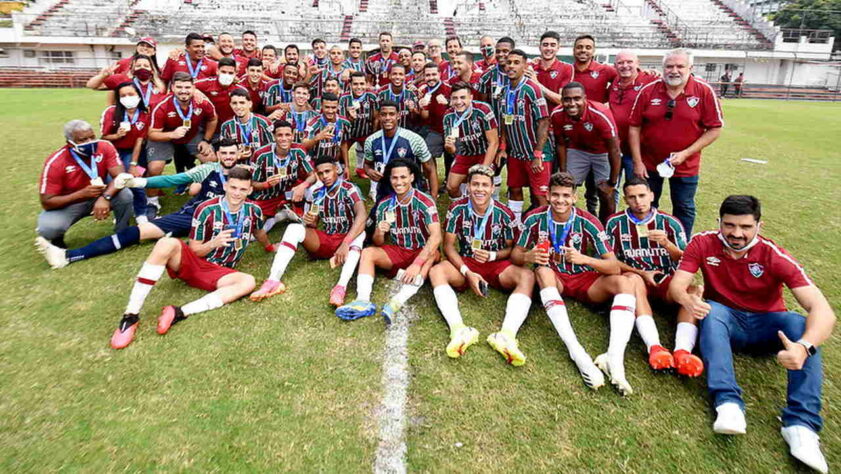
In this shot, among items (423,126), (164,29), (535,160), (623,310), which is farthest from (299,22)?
(623,310)

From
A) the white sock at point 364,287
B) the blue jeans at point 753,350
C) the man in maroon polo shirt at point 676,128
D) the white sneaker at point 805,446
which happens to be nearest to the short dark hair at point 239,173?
the white sock at point 364,287

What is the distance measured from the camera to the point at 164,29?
34844mm

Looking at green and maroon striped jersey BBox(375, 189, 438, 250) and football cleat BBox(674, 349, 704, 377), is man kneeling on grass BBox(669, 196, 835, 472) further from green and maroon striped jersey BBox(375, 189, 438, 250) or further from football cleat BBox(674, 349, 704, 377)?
green and maroon striped jersey BBox(375, 189, 438, 250)

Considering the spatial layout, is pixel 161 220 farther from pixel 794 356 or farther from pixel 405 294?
pixel 794 356

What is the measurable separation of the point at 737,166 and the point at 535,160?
6.82 m

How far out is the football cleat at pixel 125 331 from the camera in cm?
347

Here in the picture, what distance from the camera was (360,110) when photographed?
682 centimetres

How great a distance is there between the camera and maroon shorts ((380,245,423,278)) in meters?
4.54

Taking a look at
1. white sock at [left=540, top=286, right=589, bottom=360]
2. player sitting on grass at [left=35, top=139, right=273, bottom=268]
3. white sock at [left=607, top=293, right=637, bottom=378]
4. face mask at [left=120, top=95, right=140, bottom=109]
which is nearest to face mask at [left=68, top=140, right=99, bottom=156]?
player sitting on grass at [left=35, top=139, right=273, bottom=268]

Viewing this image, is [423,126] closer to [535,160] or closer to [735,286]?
[535,160]

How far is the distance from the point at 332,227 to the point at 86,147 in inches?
111

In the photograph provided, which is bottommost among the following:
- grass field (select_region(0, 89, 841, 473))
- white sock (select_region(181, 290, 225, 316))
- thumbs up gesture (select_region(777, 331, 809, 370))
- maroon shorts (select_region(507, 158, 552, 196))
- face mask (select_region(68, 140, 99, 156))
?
grass field (select_region(0, 89, 841, 473))

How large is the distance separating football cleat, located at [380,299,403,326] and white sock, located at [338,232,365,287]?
62 cm

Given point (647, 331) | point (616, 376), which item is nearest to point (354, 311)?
point (616, 376)
